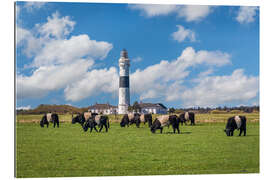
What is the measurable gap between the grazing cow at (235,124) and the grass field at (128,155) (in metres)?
0.26

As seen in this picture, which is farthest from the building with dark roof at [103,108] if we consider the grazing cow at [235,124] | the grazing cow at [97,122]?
the grazing cow at [235,124]

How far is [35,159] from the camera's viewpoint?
8.65 meters

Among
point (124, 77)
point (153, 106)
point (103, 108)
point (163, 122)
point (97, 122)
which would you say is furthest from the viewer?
point (97, 122)

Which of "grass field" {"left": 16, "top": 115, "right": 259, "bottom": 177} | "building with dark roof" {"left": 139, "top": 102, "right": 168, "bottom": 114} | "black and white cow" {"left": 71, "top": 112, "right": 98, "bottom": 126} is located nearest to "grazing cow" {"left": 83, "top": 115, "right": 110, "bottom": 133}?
"black and white cow" {"left": 71, "top": 112, "right": 98, "bottom": 126}

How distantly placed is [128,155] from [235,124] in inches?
156

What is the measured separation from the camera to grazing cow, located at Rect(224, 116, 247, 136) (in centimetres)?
1103

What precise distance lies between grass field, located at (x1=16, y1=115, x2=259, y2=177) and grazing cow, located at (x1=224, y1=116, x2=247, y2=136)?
0.26 m

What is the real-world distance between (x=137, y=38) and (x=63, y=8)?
2095 millimetres

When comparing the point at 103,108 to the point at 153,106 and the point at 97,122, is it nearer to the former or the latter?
the point at 153,106

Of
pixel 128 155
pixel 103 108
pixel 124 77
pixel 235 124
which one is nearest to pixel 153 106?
pixel 103 108

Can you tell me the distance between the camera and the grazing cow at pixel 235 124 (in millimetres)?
11031

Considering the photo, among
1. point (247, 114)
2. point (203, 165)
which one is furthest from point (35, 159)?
point (247, 114)

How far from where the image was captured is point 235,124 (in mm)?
11336
